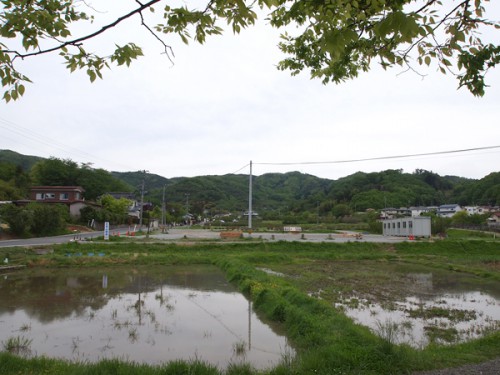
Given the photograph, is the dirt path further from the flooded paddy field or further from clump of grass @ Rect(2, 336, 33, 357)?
clump of grass @ Rect(2, 336, 33, 357)

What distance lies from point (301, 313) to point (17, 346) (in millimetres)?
5697

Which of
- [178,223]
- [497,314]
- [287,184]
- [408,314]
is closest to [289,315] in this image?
[408,314]

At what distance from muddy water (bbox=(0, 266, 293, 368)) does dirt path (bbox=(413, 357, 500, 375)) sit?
245 centimetres

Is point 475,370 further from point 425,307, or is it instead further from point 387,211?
point 387,211

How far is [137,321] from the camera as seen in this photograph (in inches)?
342

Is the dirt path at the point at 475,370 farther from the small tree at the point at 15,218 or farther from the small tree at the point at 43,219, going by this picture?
the small tree at the point at 43,219

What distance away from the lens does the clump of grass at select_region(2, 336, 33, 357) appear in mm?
6482

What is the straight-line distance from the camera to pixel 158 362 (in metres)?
6.06

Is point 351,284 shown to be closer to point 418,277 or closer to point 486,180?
point 418,277

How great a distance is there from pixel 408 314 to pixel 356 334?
3697 millimetres

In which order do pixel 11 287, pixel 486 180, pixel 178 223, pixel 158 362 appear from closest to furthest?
1. pixel 158 362
2. pixel 11 287
3. pixel 486 180
4. pixel 178 223

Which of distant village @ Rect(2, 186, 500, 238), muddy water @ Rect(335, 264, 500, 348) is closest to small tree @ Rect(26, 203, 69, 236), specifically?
distant village @ Rect(2, 186, 500, 238)

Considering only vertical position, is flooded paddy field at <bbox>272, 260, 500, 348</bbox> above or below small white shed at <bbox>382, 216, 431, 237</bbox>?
below

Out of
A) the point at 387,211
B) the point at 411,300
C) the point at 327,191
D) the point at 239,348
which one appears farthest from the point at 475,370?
the point at 327,191
